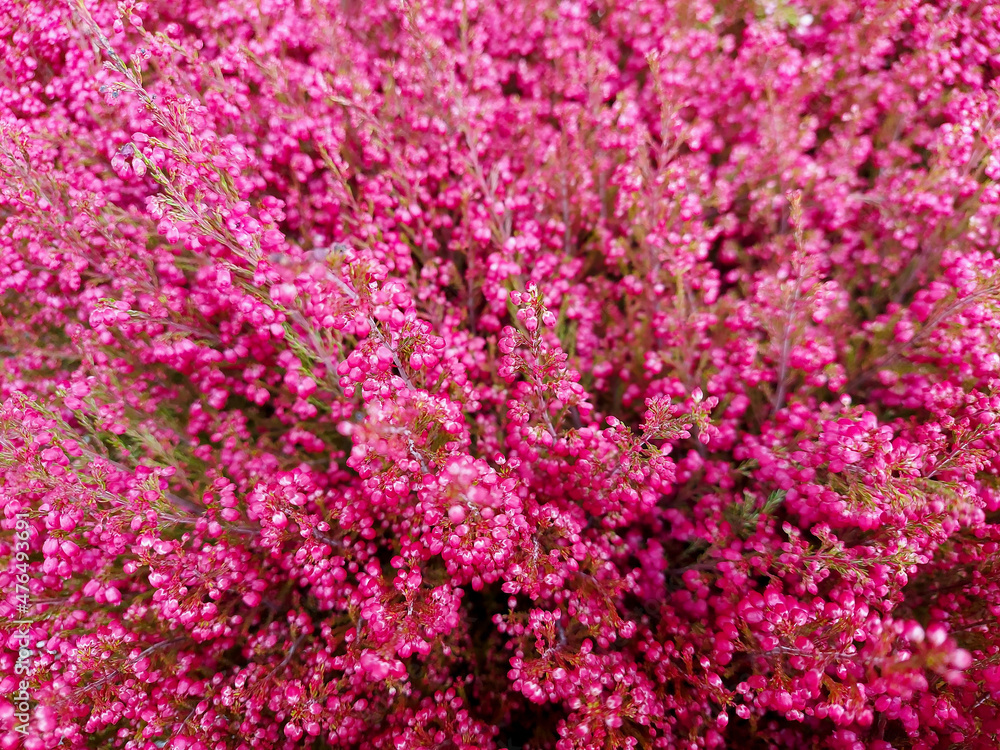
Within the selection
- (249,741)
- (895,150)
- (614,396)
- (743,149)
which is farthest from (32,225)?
(895,150)

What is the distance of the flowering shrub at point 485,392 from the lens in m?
1.36

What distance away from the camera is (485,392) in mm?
1909

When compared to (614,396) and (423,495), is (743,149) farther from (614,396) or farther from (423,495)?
(423,495)

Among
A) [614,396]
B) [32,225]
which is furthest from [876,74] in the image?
[32,225]

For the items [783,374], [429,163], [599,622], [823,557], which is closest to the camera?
[823,557]

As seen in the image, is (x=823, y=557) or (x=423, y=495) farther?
(x=823, y=557)

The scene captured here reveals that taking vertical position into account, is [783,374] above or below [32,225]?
below

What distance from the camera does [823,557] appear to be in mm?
1426

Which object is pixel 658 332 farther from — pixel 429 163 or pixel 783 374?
pixel 429 163

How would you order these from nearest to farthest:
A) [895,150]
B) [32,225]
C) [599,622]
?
[599,622], [32,225], [895,150]

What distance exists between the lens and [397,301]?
49.5 inches

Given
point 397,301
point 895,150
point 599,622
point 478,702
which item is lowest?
point 478,702

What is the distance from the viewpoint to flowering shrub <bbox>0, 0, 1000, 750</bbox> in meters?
1.36

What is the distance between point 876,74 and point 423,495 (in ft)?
10.8
